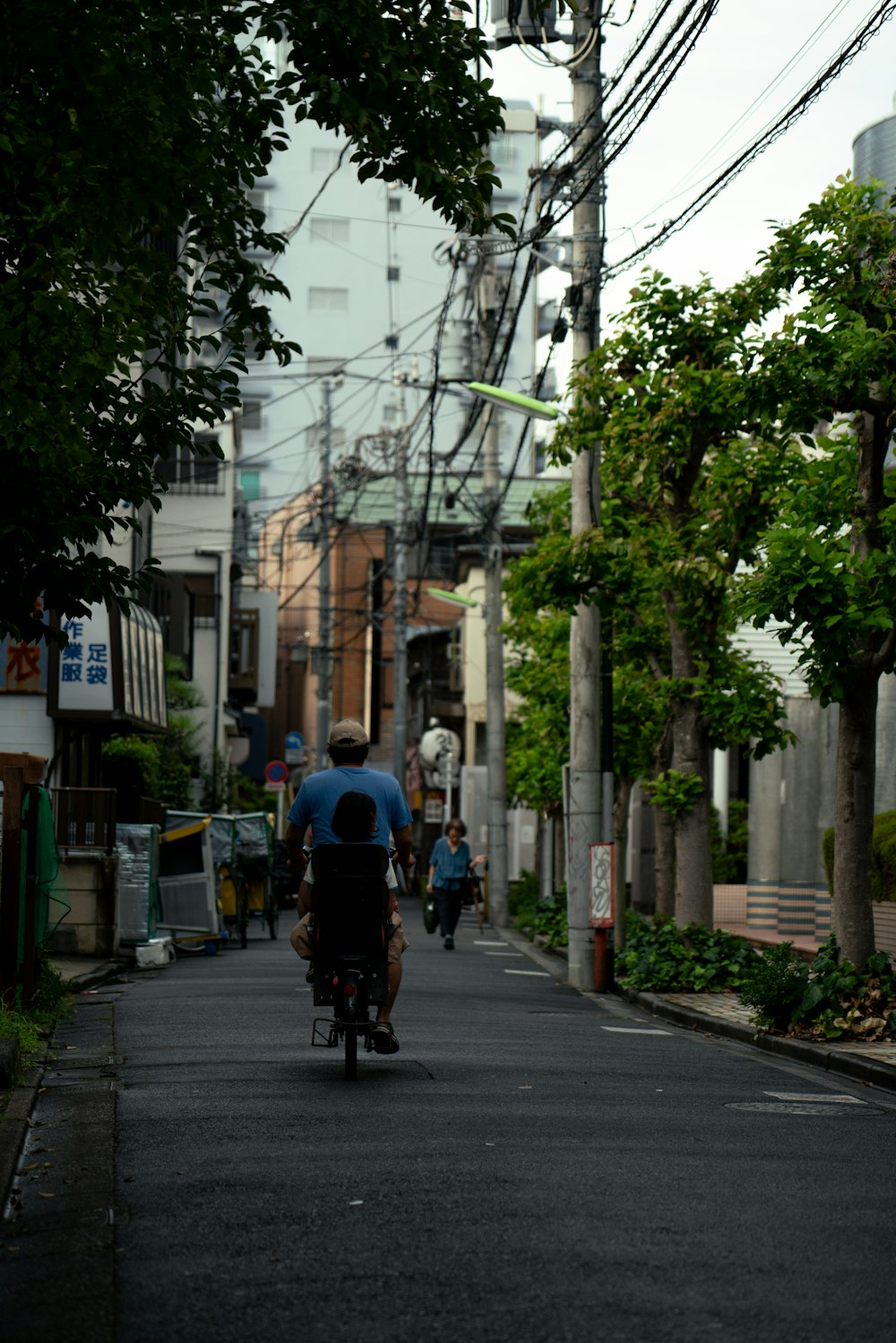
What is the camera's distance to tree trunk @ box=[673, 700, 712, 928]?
19.6m

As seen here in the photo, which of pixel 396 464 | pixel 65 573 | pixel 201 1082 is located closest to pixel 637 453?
pixel 65 573

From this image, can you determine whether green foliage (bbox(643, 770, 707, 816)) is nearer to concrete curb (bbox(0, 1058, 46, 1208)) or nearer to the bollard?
the bollard

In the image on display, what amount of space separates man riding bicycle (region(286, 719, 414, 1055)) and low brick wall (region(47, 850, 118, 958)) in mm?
12180

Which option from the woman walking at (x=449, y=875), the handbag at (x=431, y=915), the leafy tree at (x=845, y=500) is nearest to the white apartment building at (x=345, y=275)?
the handbag at (x=431, y=915)

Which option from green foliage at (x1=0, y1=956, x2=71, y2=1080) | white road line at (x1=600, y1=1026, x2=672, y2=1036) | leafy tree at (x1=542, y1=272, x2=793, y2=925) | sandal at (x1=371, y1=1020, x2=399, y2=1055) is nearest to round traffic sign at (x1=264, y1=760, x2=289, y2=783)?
leafy tree at (x1=542, y1=272, x2=793, y2=925)

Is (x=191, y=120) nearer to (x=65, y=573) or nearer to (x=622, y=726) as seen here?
(x=65, y=573)

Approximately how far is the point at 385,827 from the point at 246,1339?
534cm

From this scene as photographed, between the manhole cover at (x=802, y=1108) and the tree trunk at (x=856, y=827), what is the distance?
4006 millimetres

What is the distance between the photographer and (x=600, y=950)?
64.2 ft

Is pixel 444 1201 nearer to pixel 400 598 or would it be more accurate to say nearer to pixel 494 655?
pixel 494 655

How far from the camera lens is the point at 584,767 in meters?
20.0

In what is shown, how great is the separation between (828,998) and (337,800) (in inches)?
211

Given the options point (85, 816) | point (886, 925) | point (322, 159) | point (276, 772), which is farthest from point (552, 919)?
point (322, 159)

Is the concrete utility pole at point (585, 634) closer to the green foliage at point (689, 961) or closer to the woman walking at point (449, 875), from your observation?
the green foliage at point (689, 961)
